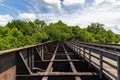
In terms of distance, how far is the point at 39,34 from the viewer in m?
116

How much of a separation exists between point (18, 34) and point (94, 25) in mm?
68888

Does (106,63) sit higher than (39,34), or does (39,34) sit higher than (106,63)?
(39,34)

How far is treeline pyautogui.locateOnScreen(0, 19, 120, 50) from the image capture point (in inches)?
3819

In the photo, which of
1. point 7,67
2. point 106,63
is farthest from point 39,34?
point 7,67

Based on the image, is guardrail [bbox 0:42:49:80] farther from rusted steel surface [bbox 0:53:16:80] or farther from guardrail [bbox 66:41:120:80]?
guardrail [bbox 66:41:120:80]

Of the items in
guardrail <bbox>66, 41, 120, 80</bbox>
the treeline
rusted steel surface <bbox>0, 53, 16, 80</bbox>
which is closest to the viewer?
rusted steel surface <bbox>0, 53, 16, 80</bbox>

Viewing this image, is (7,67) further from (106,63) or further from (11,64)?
(106,63)

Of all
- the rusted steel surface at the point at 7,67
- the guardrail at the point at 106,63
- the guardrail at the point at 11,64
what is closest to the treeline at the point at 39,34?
the guardrail at the point at 106,63

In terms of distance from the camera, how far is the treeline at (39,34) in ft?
318

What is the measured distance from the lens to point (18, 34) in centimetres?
10669

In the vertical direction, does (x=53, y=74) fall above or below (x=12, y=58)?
below

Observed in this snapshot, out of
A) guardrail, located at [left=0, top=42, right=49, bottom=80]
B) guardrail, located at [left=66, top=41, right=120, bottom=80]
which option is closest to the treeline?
guardrail, located at [left=66, top=41, right=120, bottom=80]

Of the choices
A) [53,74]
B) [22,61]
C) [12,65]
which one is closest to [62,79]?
[53,74]

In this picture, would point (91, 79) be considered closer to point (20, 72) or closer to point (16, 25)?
point (20, 72)
